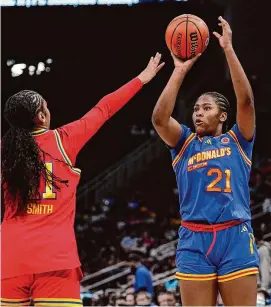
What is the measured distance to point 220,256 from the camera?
4504 millimetres

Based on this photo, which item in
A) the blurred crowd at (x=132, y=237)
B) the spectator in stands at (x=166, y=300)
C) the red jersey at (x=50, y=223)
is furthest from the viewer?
the blurred crowd at (x=132, y=237)

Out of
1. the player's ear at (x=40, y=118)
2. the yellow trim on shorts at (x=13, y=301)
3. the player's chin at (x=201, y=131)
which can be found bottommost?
the yellow trim on shorts at (x=13, y=301)

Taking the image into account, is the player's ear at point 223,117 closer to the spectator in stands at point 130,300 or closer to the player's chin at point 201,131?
the player's chin at point 201,131

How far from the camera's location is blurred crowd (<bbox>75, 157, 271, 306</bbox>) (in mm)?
12672

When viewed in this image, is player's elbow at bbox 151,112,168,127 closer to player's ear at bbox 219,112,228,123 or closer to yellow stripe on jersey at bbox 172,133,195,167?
yellow stripe on jersey at bbox 172,133,195,167

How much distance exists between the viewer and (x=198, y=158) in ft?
15.5

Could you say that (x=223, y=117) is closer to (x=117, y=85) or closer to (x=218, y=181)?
(x=218, y=181)

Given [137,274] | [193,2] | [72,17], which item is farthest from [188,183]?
[72,17]

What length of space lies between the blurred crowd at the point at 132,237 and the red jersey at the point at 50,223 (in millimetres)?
6193

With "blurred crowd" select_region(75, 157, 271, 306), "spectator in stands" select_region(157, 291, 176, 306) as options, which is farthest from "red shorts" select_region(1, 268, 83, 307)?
"blurred crowd" select_region(75, 157, 271, 306)

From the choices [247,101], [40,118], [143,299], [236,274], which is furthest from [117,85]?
[236,274]

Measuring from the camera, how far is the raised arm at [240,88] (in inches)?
181

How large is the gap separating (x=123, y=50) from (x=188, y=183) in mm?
14592

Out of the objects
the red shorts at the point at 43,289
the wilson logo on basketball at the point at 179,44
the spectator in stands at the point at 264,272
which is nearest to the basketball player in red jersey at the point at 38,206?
the red shorts at the point at 43,289
